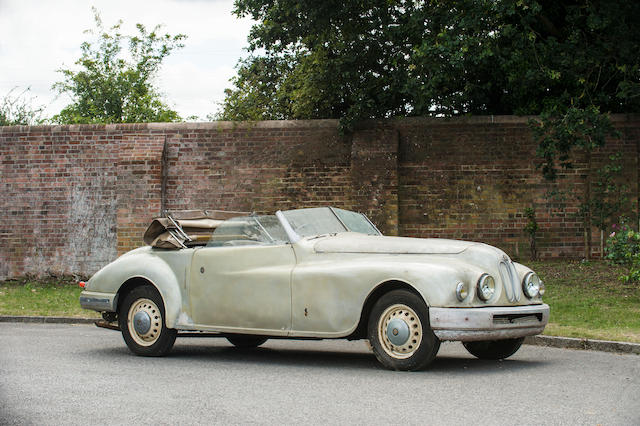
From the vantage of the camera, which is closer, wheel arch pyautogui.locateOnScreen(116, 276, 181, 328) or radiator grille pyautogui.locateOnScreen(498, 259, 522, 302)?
radiator grille pyautogui.locateOnScreen(498, 259, 522, 302)

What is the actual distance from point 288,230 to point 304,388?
2177mm

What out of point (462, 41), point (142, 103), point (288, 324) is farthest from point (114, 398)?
point (142, 103)

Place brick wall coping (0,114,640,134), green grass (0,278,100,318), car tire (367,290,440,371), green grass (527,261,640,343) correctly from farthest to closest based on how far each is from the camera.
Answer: brick wall coping (0,114,640,134)
green grass (0,278,100,318)
green grass (527,261,640,343)
car tire (367,290,440,371)

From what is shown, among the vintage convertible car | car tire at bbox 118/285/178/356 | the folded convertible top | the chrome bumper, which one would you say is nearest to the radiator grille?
the vintage convertible car

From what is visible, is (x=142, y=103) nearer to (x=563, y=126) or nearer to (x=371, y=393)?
(x=563, y=126)

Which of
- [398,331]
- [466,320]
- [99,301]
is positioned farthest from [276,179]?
[466,320]

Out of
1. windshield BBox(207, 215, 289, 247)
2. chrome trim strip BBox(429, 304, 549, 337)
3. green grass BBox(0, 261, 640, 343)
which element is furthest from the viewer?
green grass BBox(0, 261, 640, 343)

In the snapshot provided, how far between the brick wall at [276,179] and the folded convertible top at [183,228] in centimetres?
760

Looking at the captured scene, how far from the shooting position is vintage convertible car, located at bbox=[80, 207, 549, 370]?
762 centimetres

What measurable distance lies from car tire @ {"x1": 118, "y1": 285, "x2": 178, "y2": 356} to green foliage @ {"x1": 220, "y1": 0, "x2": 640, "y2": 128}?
26.9 feet

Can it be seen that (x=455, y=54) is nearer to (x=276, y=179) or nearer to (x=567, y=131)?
(x=567, y=131)

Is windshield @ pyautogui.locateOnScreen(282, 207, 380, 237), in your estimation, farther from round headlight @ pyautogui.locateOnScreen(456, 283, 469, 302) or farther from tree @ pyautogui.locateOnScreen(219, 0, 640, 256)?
tree @ pyautogui.locateOnScreen(219, 0, 640, 256)

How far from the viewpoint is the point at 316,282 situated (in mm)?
8188

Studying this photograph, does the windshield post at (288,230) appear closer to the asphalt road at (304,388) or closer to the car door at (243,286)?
the car door at (243,286)
